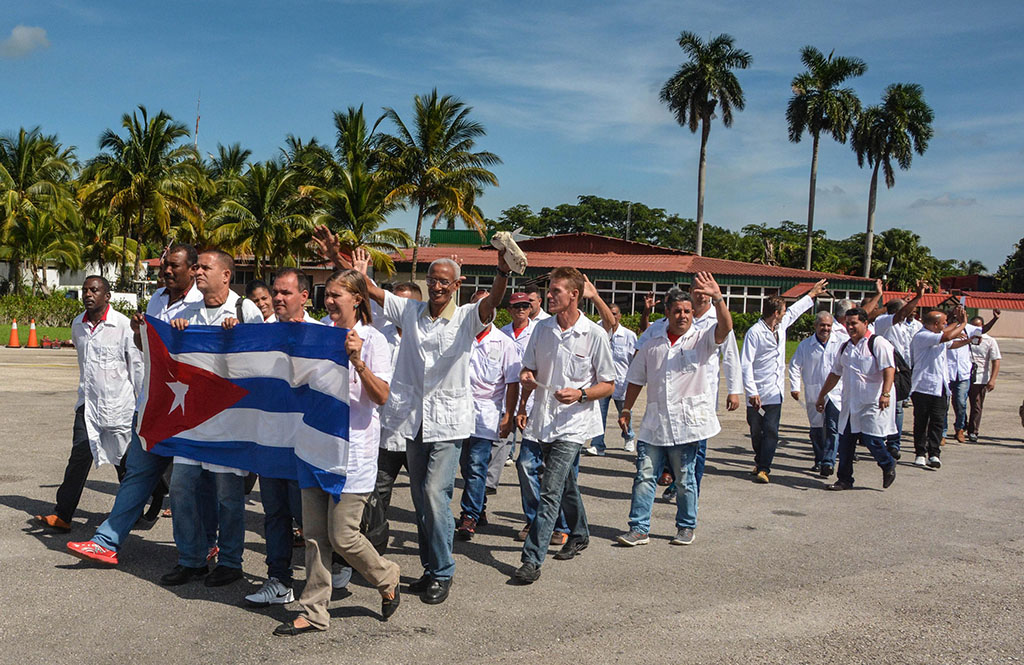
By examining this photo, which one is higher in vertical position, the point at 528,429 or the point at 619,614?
the point at 528,429

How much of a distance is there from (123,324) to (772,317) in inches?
274

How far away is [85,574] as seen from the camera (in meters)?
5.62

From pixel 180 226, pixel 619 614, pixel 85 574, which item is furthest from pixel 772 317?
pixel 180 226

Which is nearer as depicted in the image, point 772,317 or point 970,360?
point 772,317

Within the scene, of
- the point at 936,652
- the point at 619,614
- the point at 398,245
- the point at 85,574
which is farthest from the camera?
the point at 398,245

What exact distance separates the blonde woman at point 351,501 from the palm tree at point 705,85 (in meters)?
48.5

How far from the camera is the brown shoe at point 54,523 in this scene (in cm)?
654

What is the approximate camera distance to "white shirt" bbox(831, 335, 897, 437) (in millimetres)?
9320

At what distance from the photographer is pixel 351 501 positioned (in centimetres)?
479

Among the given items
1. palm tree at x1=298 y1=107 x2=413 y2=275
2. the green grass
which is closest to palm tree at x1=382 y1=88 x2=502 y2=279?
palm tree at x1=298 y1=107 x2=413 y2=275

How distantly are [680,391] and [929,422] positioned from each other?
545 cm

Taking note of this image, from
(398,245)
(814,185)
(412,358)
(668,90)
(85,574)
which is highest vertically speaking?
(668,90)

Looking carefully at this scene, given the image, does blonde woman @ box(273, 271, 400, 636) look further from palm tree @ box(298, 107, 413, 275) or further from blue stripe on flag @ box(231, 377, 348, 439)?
palm tree @ box(298, 107, 413, 275)

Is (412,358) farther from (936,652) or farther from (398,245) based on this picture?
(398,245)
